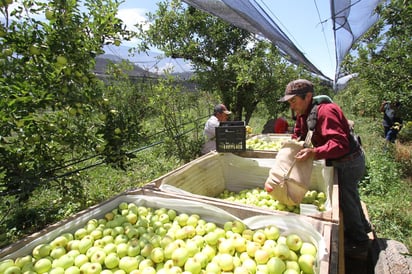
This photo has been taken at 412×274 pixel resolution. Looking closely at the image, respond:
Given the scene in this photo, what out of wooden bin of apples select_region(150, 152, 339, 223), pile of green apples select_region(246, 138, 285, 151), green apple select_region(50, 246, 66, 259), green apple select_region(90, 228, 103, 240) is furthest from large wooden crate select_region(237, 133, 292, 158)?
green apple select_region(50, 246, 66, 259)

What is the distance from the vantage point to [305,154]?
81.7 inches

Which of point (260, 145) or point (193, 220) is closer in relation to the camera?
point (193, 220)

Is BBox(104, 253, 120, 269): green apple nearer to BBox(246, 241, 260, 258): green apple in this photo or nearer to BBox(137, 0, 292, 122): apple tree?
BBox(246, 241, 260, 258): green apple

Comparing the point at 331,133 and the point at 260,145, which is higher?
the point at 331,133

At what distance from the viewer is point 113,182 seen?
4496 mm

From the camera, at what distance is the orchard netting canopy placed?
10.6 ft

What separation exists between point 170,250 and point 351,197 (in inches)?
79.8

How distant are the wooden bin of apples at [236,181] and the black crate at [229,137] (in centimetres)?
12

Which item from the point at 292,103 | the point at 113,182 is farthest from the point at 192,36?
the point at 292,103

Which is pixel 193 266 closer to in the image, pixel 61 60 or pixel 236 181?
pixel 61 60

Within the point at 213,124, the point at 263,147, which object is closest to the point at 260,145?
the point at 263,147

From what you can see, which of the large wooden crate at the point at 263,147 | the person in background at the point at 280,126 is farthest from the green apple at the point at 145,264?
the person in background at the point at 280,126

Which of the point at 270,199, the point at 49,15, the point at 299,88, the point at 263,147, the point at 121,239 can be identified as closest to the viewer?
the point at 121,239

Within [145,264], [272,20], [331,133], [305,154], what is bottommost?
[145,264]
